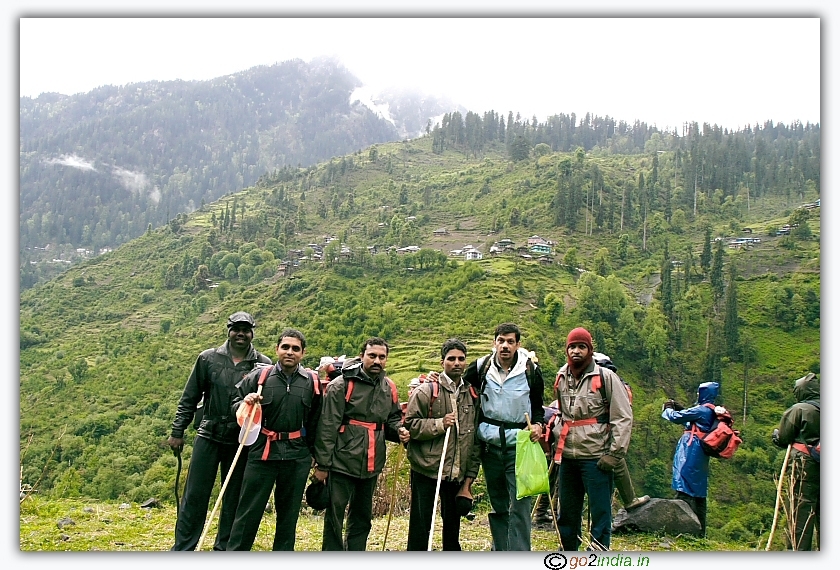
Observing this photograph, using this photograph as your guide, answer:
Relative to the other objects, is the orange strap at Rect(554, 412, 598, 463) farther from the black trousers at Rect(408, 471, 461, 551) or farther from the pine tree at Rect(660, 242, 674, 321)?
the pine tree at Rect(660, 242, 674, 321)

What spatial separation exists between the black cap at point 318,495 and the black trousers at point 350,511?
0.13 ft

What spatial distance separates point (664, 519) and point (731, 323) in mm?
53581

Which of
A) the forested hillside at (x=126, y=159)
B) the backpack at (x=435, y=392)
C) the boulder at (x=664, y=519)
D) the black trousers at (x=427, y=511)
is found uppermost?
the forested hillside at (x=126, y=159)

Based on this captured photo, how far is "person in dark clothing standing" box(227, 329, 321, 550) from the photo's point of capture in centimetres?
455

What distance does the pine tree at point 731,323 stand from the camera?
52594 mm

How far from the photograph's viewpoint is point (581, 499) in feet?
15.5

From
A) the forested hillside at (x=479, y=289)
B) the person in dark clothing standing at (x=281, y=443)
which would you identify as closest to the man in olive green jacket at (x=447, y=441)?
the person in dark clothing standing at (x=281, y=443)

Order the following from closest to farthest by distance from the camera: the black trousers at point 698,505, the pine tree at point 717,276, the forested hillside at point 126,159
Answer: the black trousers at point 698,505, the pine tree at point 717,276, the forested hillside at point 126,159

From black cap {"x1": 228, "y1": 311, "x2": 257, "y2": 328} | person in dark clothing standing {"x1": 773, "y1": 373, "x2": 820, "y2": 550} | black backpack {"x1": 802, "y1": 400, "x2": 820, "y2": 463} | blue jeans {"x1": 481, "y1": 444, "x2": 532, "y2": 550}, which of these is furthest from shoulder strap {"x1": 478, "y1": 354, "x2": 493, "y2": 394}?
black backpack {"x1": 802, "y1": 400, "x2": 820, "y2": 463}

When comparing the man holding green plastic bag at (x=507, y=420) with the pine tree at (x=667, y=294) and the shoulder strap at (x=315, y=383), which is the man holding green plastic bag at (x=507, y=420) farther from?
the pine tree at (x=667, y=294)

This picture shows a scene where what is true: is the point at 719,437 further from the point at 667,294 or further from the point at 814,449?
the point at 667,294

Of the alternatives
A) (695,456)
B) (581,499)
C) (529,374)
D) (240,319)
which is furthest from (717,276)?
(240,319)

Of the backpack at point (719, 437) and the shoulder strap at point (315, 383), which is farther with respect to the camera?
the backpack at point (719, 437)

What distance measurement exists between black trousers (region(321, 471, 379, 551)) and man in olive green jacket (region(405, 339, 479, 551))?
0.38 meters
